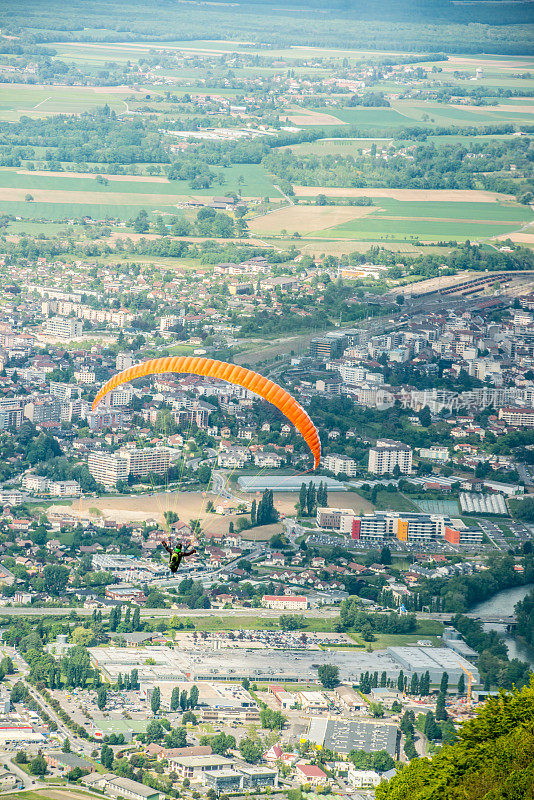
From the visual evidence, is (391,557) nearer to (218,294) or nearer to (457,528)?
(457,528)

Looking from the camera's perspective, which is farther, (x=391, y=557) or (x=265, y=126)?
(x=265, y=126)

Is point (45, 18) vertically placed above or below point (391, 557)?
above

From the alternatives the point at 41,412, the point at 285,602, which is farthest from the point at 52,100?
the point at 285,602

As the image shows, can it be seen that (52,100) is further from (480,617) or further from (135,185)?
(480,617)

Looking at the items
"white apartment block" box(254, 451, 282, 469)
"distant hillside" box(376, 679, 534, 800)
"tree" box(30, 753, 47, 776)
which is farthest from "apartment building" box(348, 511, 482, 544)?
"distant hillside" box(376, 679, 534, 800)

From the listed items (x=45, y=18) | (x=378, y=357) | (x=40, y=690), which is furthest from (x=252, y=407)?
(x=45, y=18)
